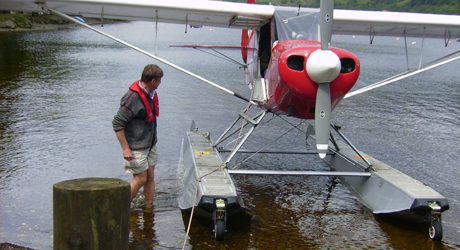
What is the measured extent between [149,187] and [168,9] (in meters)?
2.91

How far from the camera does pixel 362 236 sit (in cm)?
478

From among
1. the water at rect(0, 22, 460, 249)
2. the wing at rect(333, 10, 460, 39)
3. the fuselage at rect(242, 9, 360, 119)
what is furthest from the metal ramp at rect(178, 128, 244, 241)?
the wing at rect(333, 10, 460, 39)

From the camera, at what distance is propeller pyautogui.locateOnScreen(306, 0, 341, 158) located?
4.33m

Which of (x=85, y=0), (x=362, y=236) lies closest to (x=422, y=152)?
(x=362, y=236)

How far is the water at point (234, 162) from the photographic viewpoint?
4.64m

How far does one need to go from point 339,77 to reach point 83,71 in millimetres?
15107

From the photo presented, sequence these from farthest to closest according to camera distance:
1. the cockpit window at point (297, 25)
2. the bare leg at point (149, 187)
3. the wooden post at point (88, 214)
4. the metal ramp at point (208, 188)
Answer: the cockpit window at point (297, 25) < the bare leg at point (149, 187) < the metal ramp at point (208, 188) < the wooden post at point (88, 214)

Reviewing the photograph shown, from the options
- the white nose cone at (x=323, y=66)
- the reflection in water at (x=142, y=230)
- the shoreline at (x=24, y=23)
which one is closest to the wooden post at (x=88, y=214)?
the reflection in water at (x=142, y=230)

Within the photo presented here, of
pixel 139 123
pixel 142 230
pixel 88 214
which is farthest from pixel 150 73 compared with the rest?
pixel 88 214

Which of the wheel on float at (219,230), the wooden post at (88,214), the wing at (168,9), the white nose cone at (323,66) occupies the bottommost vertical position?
the wheel on float at (219,230)

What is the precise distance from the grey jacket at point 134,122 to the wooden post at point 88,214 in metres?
1.52

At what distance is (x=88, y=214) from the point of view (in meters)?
2.84

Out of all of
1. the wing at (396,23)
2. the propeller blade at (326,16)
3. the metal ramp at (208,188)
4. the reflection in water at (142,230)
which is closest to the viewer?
the reflection in water at (142,230)

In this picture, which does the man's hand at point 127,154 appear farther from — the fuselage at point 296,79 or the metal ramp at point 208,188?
the fuselage at point 296,79
